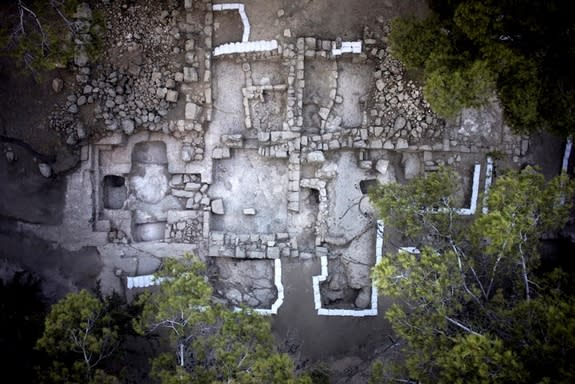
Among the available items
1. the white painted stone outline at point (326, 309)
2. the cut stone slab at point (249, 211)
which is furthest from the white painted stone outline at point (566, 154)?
the cut stone slab at point (249, 211)

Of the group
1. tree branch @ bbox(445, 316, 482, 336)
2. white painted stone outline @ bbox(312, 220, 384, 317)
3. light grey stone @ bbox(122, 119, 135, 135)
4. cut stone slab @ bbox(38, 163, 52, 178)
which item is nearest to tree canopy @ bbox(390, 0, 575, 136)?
tree branch @ bbox(445, 316, 482, 336)

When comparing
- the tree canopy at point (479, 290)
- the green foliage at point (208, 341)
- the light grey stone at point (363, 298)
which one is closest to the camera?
the tree canopy at point (479, 290)

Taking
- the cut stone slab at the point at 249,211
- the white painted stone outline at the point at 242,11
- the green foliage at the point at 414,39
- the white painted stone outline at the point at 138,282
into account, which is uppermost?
the white painted stone outline at the point at 242,11

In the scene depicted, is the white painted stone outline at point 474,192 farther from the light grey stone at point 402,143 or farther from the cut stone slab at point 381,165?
the cut stone slab at point 381,165

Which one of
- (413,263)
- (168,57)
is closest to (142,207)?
(168,57)

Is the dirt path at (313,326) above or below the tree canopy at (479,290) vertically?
below

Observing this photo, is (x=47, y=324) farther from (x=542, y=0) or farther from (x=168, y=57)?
(x=542, y=0)

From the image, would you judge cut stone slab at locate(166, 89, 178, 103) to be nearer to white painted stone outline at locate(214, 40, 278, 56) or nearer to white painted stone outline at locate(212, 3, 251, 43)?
white painted stone outline at locate(214, 40, 278, 56)
